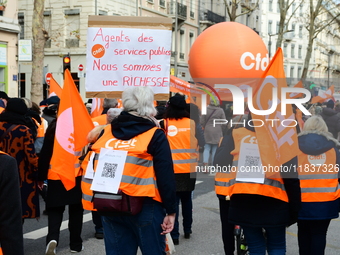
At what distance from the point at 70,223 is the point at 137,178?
8.54ft

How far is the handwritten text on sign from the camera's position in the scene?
585cm

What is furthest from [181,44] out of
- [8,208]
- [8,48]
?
Answer: [8,208]

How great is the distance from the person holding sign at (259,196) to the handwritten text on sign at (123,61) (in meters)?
1.64

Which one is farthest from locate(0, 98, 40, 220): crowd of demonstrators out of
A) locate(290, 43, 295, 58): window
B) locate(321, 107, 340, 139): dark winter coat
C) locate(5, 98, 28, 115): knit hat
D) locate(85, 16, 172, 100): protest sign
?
locate(290, 43, 295, 58): window

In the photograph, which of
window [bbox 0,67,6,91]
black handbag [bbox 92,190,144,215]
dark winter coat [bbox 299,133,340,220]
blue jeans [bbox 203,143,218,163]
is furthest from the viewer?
window [bbox 0,67,6,91]

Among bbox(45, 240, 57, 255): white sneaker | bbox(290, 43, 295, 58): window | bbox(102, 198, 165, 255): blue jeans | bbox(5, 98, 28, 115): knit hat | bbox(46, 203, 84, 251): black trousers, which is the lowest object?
bbox(45, 240, 57, 255): white sneaker

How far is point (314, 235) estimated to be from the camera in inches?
197

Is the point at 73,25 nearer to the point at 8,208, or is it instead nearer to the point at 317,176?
the point at 317,176

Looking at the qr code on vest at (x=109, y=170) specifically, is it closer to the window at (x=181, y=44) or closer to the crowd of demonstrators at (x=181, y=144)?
the crowd of demonstrators at (x=181, y=144)

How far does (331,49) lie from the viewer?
92500mm

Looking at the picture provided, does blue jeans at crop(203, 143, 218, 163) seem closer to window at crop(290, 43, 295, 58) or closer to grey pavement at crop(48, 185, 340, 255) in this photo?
grey pavement at crop(48, 185, 340, 255)

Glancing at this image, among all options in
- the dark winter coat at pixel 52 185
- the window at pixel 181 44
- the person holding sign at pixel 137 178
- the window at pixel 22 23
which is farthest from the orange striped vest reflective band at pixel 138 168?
the window at pixel 181 44

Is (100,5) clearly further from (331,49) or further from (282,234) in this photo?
(331,49)

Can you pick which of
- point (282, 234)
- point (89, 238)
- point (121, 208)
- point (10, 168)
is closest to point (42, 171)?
point (89, 238)
